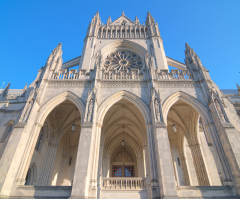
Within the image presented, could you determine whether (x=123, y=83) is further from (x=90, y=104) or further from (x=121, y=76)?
(x=90, y=104)

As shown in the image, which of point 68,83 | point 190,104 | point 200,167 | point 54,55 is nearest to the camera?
point 190,104

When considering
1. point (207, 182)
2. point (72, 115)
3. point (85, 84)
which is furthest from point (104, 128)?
point (207, 182)

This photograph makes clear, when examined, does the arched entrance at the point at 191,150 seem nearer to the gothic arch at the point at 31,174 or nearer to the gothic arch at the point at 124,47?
the gothic arch at the point at 124,47

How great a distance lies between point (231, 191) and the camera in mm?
8102

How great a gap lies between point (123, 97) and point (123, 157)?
8.81m

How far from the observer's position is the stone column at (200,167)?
37.2 feet

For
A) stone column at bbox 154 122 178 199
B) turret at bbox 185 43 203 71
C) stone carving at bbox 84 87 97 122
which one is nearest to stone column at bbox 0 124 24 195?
stone carving at bbox 84 87 97 122

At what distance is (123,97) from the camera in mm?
11641

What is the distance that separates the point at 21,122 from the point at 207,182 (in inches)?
490

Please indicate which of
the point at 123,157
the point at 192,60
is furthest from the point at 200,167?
the point at 192,60

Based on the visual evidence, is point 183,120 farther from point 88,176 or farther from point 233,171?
point 88,176

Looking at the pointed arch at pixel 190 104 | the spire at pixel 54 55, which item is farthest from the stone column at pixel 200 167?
the spire at pixel 54 55

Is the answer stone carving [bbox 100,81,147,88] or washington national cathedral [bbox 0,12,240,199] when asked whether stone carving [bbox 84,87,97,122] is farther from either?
stone carving [bbox 100,81,147,88]

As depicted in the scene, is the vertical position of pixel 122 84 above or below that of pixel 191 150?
above
